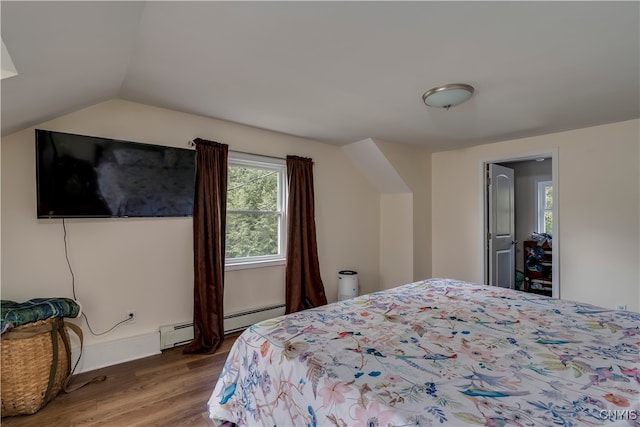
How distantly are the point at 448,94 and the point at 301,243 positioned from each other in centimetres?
218

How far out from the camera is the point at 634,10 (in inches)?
54.6

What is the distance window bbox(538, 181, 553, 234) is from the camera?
5.18 meters

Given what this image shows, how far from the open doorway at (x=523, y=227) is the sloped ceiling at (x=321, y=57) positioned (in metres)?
1.47

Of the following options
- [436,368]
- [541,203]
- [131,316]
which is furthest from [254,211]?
[541,203]

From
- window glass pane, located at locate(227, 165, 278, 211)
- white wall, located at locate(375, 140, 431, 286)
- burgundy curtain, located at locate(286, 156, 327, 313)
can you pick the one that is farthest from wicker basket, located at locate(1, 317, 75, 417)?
white wall, located at locate(375, 140, 431, 286)

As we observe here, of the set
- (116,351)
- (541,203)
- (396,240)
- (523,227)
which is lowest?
(116,351)

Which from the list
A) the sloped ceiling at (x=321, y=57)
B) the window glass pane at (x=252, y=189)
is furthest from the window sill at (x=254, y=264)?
the sloped ceiling at (x=321, y=57)

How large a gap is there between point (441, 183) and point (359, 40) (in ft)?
11.0

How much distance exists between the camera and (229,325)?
10.4 feet

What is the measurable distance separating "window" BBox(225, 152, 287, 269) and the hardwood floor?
1038 mm

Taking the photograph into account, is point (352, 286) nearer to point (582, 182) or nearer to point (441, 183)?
point (441, 183)

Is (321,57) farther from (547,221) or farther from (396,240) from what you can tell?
(547,221)

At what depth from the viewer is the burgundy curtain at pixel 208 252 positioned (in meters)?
2.82

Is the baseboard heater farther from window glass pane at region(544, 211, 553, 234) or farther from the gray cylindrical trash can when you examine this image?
window glass pane at region(544, 211, 553, 234)
